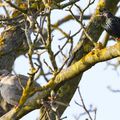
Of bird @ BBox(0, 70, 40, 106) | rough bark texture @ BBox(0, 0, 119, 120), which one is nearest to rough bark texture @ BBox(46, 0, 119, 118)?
rough bark texture @ BBox(0, 0, 119, 120)

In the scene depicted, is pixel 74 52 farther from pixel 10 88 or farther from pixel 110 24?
pixel 10 88

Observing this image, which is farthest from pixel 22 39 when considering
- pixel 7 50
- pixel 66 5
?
pixel 66 5

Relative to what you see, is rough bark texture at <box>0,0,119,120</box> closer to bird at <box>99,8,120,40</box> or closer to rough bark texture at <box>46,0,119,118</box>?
rough bark texture at <box>46,0,119,118</box>

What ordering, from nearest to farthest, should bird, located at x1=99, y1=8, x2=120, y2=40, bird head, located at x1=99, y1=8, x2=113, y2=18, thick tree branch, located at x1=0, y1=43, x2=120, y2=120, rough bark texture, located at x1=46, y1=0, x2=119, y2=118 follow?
thick tree branch, located at x1=0, y1=43, x2=120, y2=120 < bird, located at x1=99, y1=8, x2=120, y2=40 < bird head, located at x1=99, y1=8, x2=113, y2=18 < rough bark texture, located at x1=46, y1=0, x2=119, y2=118

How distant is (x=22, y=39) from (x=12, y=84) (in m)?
1.37

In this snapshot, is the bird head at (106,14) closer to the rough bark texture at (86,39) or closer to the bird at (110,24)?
the bird at (110,24)

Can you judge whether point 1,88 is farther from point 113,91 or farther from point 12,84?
point 113,91

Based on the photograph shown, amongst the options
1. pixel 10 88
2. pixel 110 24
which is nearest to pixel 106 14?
pixel 110 24

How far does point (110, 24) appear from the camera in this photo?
22.3 feet

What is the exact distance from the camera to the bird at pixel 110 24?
6698mm

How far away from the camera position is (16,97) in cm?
935

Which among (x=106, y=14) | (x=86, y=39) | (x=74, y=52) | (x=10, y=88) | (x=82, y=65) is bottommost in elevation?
(x=82, y=65)

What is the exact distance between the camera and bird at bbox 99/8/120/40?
22.0ft

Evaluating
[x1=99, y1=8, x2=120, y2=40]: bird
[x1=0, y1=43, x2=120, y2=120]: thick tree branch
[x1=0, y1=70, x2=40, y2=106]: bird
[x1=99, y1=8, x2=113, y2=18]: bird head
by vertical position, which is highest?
[x1=0, y1=70, x2=40, y2=106]: bird
